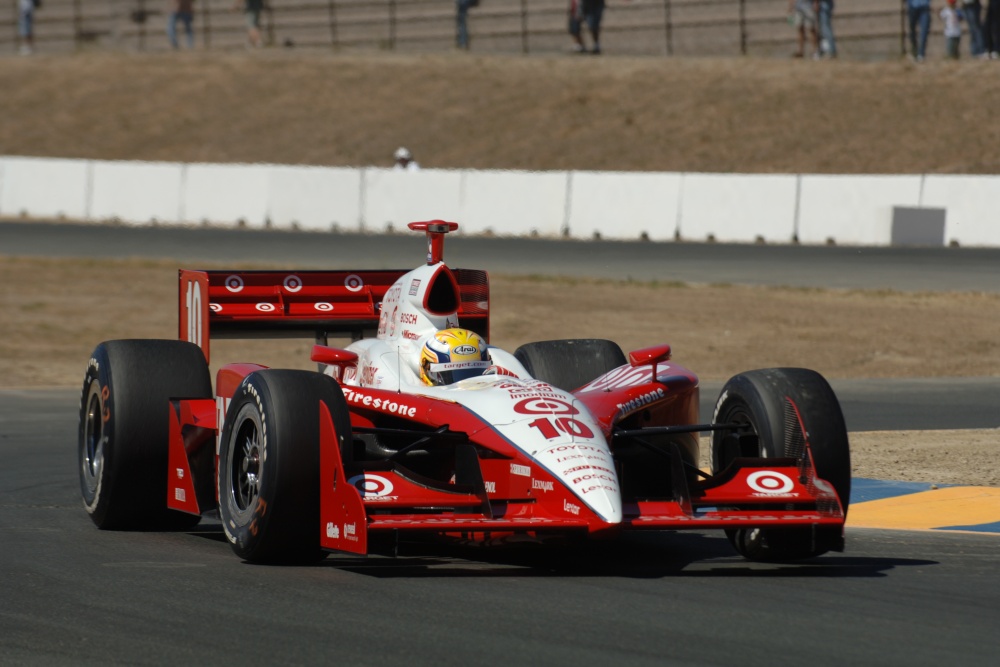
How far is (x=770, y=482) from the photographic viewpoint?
8.00m

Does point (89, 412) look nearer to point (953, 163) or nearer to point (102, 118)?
point (953, 163)

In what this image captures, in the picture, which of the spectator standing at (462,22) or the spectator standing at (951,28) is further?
the spectator standing at (462,22)

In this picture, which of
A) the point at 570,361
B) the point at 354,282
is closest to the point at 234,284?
the point at 354,282

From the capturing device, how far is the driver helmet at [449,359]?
870 cm

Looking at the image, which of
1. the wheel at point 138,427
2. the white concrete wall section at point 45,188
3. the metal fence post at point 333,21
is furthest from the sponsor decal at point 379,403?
the metal fence post at point 333,21

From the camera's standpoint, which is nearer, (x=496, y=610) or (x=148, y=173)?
(x=496, y=610)

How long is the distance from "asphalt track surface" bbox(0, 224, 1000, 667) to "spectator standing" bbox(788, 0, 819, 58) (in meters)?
33.2

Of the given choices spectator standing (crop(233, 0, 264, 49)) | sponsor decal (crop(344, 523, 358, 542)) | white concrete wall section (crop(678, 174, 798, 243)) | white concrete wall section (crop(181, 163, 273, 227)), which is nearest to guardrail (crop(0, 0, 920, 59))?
spectator standing (crop(233, 0, 264, 49))

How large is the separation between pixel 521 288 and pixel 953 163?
14.6 metres

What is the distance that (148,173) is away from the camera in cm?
3775

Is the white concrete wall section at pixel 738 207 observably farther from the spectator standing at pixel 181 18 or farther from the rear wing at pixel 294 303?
the spectator standing at pixel 181 18

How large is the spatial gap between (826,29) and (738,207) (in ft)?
38.9

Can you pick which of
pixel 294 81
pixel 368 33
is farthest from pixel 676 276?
pixel 368 33

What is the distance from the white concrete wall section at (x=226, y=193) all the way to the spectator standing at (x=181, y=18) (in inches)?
675
